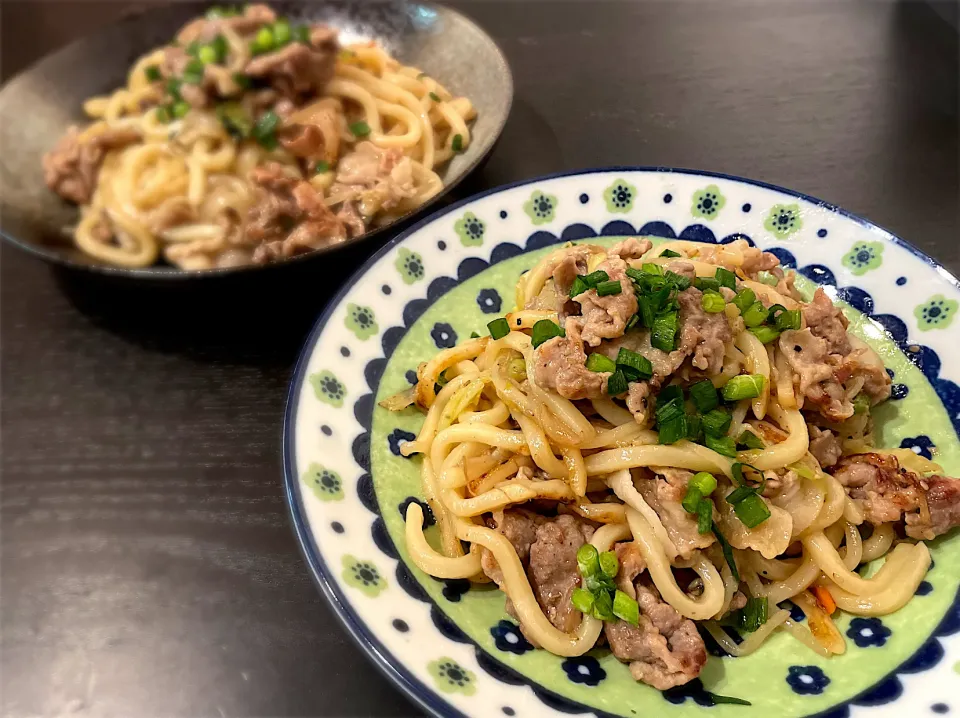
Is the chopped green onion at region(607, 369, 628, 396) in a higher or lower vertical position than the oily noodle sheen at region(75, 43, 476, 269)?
higher

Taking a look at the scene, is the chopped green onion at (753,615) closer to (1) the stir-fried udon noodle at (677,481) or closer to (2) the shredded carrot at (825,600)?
(1) the stir-fried udon noodle at (677,481)

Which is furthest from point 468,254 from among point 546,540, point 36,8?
point 36,8

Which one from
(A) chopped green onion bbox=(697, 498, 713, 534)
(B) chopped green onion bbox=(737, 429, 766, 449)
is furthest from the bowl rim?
(B) chopped green onion bbox=(737, 429, 766, 449)

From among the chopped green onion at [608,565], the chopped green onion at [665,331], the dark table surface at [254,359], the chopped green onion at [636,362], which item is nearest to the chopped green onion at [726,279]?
A: the chopped green onion at [665,331]

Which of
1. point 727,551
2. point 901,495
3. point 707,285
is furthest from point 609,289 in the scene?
point 901,495

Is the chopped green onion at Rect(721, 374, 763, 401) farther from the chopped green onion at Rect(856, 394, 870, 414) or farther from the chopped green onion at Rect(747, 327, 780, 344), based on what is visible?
the chopped green onion at Rect(856, 394, 870, 414)

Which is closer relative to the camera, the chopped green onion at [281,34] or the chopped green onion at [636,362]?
the chopped green onion at [636,362]
